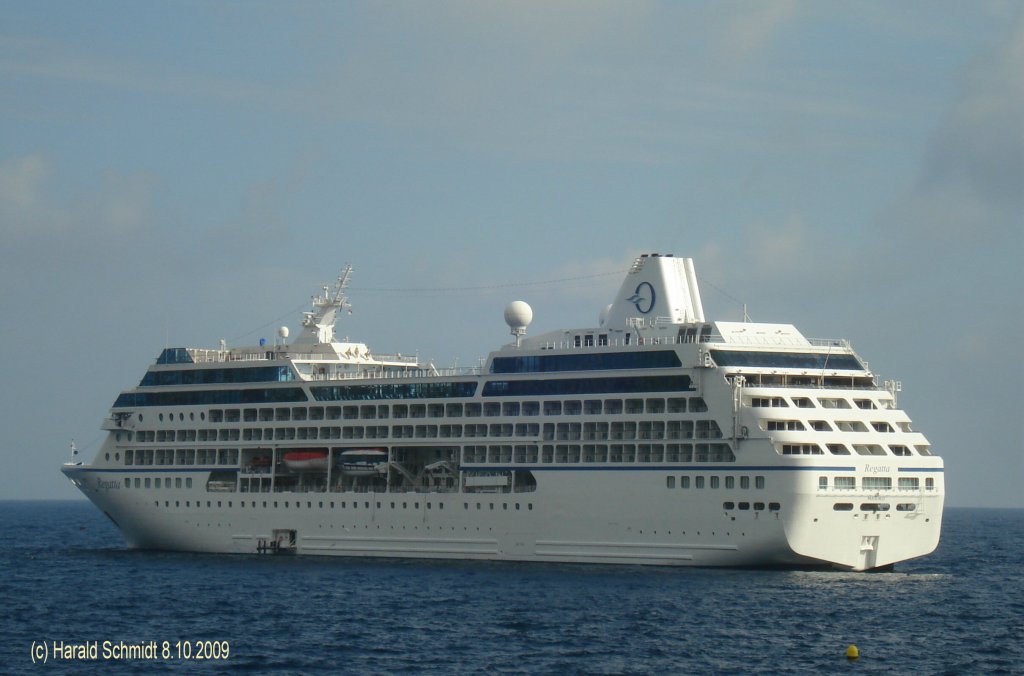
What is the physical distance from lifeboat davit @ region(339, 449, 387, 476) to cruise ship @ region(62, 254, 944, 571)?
0.33 feet

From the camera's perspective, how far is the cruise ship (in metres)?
55.2

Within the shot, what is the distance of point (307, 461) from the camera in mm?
67375

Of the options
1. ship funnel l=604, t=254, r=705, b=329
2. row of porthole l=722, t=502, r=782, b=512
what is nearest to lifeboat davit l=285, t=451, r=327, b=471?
ship funnel l=604, t=254, r=705, b=329

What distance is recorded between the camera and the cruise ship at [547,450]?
55219 millimetres

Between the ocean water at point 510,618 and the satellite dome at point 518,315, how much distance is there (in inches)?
437

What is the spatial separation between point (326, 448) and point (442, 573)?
1159 cm

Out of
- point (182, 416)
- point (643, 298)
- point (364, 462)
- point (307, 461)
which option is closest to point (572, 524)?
point (643, 298)

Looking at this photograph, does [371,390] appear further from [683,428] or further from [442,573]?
[683,428]

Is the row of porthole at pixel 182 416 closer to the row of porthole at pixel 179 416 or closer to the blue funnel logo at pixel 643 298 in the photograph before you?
the row of porthole at pixel 179 416

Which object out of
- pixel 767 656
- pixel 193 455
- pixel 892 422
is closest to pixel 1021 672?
pixel 767 656

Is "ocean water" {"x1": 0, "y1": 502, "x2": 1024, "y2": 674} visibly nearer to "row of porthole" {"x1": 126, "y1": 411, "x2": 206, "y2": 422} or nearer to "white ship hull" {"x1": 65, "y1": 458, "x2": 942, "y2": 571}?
"white ship hull" {"x1": 65, "y1": 458, "x2": 942, "y2": 571}

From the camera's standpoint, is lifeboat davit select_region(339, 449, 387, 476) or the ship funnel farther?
lifeboat davit select_region(339, 449, 387, 476)

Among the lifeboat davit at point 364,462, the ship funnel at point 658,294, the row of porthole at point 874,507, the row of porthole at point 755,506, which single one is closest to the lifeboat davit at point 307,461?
the lifeboat davit at point 364,462

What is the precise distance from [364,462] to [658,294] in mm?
15129
